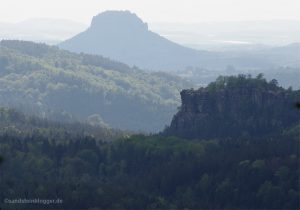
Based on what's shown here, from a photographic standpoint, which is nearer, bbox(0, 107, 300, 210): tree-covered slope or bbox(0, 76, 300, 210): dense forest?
bbox(0, 107, 300, 210): tree-covered slope

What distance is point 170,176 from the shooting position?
6718 inches

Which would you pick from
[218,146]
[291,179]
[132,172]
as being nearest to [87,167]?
[132,172]

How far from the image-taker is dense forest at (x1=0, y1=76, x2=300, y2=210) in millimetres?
144250

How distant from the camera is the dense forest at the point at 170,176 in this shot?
144 meters

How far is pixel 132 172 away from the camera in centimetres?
19000

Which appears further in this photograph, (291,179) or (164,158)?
(164,158)

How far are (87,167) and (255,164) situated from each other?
42565 millimetres

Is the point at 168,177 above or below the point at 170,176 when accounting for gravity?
below

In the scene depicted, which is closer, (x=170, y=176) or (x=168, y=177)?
(x=168, y=177)

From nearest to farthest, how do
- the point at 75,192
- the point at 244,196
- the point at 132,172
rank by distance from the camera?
the point at 75,192
the point at 244,196
the point at 132,172

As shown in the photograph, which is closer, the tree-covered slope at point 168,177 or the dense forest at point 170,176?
the tree-covered slope at point 168,177

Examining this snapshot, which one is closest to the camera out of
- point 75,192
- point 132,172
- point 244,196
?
point 75,192

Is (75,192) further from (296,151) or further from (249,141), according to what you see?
(249,141)

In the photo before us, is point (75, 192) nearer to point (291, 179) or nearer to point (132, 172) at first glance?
point (291, 179)
